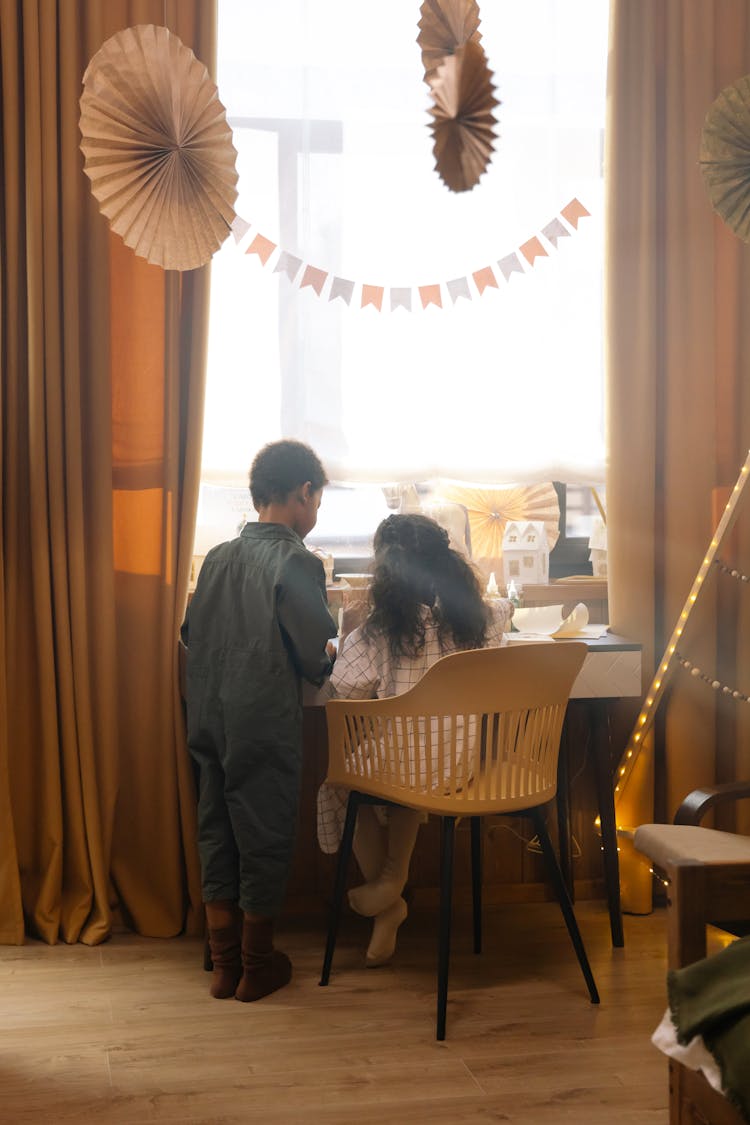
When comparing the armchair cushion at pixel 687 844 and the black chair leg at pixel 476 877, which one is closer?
the armchair cushion at pixel 687 844

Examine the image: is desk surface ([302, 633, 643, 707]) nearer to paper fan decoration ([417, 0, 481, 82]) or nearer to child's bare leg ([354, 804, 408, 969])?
child's bare leg ([354, 804, 408, 969])

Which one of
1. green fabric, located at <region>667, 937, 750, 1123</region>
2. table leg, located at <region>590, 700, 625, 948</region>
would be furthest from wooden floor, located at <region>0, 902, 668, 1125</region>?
green fabric, located at <region>667, 937, 750, 1123</region>

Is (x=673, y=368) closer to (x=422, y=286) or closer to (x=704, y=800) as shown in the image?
(x=422, y=286)

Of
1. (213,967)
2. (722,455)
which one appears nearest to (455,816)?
(213,967)

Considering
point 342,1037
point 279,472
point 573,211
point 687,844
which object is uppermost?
point 573,211

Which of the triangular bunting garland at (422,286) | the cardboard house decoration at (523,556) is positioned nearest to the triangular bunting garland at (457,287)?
the triangular bunting garland at (422,286)

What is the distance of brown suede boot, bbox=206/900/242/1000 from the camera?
9.07ft

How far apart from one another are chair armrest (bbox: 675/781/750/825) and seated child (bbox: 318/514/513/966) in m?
0.57

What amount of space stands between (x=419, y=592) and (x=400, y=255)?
1117 mm

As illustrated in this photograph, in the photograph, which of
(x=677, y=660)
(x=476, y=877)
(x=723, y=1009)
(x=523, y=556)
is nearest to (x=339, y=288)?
(x=523, y=556)

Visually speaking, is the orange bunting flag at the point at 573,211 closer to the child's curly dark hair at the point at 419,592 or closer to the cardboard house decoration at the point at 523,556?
the cardboard house decoration at the point at 523,556

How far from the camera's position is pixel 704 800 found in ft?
9.12

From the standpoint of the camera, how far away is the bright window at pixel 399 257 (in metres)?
3.33

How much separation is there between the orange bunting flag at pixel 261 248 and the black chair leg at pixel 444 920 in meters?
1.60
